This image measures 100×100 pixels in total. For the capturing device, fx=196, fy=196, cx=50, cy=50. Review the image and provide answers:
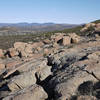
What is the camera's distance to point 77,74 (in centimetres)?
1010

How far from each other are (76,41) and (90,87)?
14.2 metres

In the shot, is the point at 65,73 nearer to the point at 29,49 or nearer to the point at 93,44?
the point at 93,44

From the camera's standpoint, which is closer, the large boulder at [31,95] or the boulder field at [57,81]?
the boulder field at [57,81]

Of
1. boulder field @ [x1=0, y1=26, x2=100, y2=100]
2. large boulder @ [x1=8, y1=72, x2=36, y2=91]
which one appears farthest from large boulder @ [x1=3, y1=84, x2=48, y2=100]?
large boulder @ [x1=8, y1=72, x2=36, y2=91]

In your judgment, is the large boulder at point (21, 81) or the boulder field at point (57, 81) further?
the large boulder at point (21, 81)

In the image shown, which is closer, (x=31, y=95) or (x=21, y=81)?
(x=31, y=95)

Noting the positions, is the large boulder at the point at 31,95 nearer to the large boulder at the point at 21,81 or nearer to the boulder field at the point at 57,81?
the boulder field at the point at 57,81

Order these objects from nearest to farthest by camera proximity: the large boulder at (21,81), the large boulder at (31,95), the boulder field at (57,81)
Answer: the boulder field at (57,81), the large boulder at (31,95), the large boulder at (21,81)

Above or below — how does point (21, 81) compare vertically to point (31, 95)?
below

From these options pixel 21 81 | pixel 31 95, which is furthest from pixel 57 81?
pixel 21 81

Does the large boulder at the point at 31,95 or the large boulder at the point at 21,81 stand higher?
the large boulder at the point at 31,95

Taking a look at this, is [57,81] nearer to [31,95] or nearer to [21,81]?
[31,95]

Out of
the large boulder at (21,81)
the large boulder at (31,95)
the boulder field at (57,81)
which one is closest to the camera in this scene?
the boulder field at (57,81)


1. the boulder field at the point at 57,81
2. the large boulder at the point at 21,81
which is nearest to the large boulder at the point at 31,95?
the boulder field at the point at 57,81
